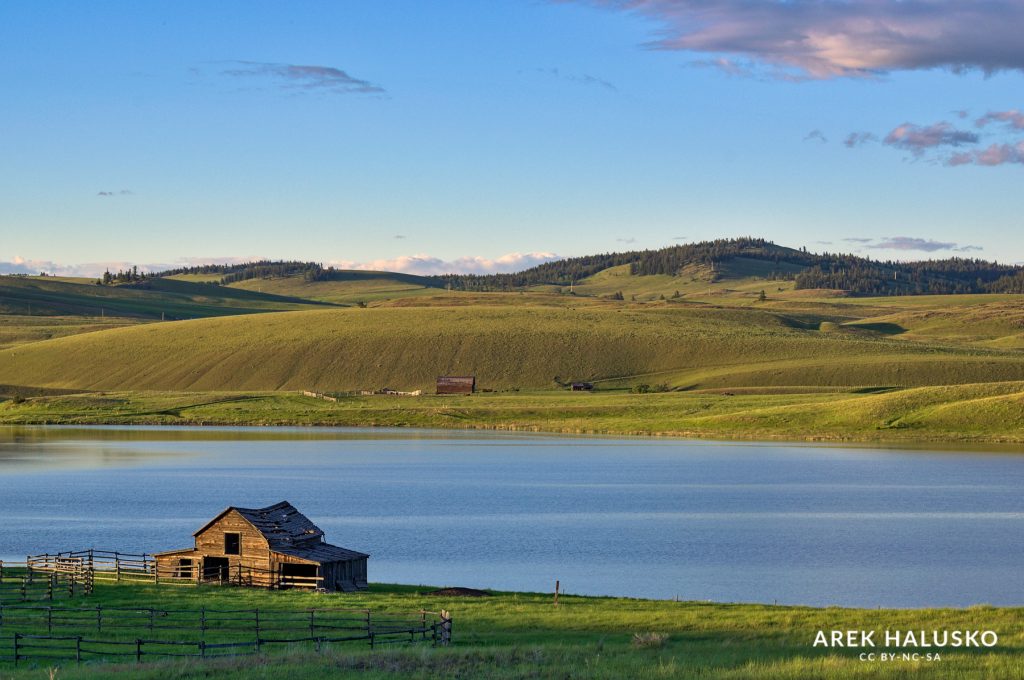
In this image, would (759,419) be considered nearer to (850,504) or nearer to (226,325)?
(850,504)

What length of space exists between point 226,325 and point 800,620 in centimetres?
16349

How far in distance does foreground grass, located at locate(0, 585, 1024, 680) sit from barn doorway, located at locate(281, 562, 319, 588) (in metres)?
1.44

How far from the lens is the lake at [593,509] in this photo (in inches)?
1727

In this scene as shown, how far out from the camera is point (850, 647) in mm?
29641

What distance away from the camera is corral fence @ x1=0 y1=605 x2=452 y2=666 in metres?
30.5

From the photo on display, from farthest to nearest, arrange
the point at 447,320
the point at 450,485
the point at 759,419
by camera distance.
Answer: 1. the point at 447,320
2. the point at 759,419
3. the point at 450,485

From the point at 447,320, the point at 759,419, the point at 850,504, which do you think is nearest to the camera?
the point at 850,504

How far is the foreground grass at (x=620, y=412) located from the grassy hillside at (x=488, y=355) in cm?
1186

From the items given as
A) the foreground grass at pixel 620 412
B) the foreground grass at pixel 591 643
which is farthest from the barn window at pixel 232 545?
the foreground grass at pixel 620 412

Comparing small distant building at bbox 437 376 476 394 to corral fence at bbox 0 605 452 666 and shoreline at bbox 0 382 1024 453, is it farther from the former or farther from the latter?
corral fence at bbox 0 605 452 666

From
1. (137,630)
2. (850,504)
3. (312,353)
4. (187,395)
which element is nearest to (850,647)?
(137,630)

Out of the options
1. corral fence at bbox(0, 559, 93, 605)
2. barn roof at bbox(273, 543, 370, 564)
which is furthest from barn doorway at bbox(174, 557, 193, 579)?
barn roof at bbox(273, 543, 370, 564)

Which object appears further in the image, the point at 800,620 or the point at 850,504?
the point at 850,504

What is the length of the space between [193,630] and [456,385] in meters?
108
